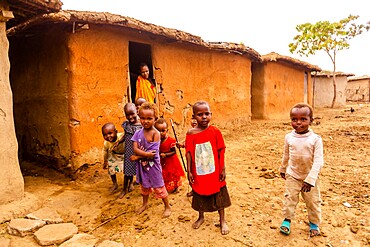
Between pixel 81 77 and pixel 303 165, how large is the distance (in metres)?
3.40

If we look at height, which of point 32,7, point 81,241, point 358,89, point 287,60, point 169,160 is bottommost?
point 81,241

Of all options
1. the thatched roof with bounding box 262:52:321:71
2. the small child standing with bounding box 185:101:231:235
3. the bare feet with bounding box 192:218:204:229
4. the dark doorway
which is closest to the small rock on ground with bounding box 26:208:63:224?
the bare feet with bounding box 192:218:204:229

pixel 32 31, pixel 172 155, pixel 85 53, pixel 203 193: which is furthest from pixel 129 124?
pixel 32 31

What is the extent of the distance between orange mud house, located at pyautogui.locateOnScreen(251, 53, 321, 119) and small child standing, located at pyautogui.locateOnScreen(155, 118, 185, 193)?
21.0 feet

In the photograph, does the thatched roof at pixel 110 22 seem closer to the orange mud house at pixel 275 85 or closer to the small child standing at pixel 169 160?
the small child standing at pixel 169 160

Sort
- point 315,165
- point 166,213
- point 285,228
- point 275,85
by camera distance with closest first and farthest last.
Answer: point 315,165 → point 285,228 → point 166,213 → point 275,85

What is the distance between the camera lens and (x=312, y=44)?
15.6 m

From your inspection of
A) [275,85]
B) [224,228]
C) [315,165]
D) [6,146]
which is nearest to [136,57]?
[6,146]

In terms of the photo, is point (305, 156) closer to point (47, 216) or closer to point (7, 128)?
point (47, 216)

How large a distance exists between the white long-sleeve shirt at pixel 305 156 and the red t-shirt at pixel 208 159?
0.61 meters

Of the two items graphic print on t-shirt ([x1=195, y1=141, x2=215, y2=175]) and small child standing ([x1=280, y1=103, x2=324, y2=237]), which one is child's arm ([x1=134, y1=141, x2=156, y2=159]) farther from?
small child standing ([x1=280, y1=103, x2=324, y2=237])

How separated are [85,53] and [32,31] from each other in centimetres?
108

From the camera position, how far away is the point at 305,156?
7.54 ft

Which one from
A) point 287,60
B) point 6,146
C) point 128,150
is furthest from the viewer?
point 287,60
